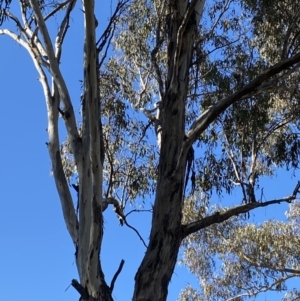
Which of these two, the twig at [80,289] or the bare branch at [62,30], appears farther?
the bare branch at [62,30]

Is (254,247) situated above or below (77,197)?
above

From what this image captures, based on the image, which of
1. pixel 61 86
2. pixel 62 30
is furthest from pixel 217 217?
pixel 62 30

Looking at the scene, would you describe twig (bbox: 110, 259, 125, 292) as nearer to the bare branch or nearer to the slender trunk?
the slender trunk

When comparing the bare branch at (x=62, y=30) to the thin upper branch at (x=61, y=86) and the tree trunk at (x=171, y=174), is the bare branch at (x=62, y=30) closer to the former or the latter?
the thin upper branch at (x=61, y=86)

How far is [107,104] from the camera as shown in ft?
24.1

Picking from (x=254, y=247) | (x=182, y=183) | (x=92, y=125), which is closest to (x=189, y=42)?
(x=182, y=183)

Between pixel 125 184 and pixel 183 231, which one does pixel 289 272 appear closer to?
pixel 125 184

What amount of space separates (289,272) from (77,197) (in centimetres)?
673

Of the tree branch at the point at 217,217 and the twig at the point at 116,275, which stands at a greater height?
the tree branch at the point at 217,217

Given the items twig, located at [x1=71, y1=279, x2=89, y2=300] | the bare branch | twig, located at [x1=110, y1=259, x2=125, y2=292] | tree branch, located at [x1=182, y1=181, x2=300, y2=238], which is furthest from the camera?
the bare branch

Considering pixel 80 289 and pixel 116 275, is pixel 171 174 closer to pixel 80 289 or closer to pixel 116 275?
pixel 116 275

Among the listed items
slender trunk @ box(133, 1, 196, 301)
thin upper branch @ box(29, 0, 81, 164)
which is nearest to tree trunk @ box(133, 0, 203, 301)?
slender trunk @ box(133, 1, 196, 301)

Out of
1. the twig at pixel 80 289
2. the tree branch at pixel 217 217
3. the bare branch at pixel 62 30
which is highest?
the bare branch at pixel 62 30

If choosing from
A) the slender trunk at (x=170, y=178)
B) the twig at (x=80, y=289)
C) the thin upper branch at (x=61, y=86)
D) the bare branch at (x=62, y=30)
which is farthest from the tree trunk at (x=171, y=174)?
the bare branch at (x=62, y=30)
